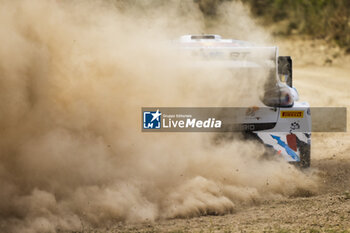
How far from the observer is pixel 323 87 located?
16281 mm

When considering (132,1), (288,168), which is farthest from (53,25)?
(288,168)

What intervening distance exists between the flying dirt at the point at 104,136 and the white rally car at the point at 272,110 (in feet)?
0.65

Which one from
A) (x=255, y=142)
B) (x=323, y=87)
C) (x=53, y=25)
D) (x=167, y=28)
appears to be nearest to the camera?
(x=53, y=25)

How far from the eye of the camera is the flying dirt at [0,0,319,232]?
5828 millimetres

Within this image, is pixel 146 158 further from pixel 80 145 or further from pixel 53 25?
pixel 53 25

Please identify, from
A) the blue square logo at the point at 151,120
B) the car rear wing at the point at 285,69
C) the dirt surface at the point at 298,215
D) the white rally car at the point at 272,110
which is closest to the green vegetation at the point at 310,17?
the car rear wing at the point at 285,69

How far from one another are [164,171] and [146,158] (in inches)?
10.6

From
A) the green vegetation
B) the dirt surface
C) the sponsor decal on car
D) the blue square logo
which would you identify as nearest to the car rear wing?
the sponsor decal on car

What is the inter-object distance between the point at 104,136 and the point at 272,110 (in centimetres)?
208

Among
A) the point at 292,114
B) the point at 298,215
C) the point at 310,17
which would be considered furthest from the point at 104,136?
the point at 310,17

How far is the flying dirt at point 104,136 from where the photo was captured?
5.83 meters

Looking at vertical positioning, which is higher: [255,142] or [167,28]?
[167,28]

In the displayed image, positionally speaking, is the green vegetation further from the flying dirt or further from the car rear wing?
the flying dirt

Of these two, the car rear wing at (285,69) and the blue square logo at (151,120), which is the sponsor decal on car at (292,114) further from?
the blue square logo at (151,120)
